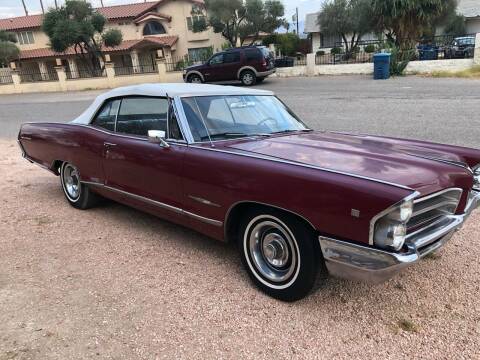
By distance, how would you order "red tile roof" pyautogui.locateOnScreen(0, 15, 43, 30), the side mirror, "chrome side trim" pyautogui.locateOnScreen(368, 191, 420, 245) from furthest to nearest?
"red tile roof" pyautogui.locateOnScreen(0, 15, 43, 30), the side mirror, "chrome side trim" pyautogui.locateOnScreen(368, 191, 420, 245)

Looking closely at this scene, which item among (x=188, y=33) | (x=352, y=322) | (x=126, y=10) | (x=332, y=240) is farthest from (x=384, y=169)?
(x=126, y=10)

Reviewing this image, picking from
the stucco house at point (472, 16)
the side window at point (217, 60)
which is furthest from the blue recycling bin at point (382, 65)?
the stucco house at point (472, 16)

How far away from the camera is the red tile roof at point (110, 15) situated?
4422 centimetres

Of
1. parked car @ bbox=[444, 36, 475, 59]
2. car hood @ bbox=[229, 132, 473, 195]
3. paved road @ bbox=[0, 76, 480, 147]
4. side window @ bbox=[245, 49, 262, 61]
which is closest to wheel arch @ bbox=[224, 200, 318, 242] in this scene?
car hood @ bbox=[229, 132, 473, 195]

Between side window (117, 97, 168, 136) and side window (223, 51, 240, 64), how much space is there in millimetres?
16720

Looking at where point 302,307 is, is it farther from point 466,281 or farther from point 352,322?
point 466,281

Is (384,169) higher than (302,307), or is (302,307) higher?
(384,169)

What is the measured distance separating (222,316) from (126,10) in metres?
48.1

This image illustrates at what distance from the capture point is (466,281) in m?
3.27

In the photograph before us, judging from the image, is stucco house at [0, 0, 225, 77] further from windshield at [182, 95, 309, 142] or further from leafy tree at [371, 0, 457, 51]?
windshield at [182, 95, 309, 142]

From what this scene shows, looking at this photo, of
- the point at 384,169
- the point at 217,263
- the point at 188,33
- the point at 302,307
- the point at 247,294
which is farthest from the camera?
the point at 188,33

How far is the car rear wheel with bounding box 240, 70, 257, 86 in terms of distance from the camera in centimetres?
2045

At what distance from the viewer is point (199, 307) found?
309 centimetres

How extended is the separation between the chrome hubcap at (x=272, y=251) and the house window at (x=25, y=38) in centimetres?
5216
